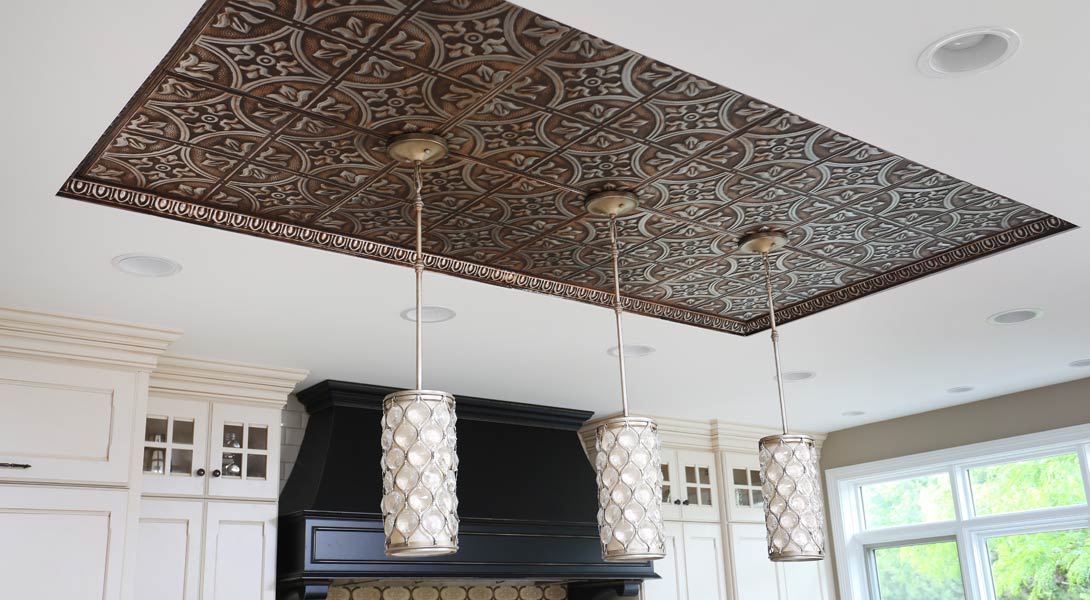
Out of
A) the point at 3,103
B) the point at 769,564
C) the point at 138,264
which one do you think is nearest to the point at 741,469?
the point at 769,564

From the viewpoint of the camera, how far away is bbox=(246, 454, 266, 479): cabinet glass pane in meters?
4.21

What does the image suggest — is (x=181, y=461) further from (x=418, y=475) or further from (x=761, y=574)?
(x=761, y=574)

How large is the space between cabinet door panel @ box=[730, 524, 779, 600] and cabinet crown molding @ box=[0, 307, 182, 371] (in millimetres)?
3513

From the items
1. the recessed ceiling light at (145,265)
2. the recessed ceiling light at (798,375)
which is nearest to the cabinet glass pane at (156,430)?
the recessed ceiling light at (145,265)

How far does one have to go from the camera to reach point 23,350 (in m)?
3.44

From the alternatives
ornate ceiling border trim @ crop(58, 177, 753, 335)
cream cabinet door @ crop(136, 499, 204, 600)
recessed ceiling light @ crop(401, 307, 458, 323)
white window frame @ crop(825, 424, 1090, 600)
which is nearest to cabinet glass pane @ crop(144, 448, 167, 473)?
cream cabinet door @ crop(136, 499, 204, 600)

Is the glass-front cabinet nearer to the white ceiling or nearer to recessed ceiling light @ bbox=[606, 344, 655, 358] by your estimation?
the white ceiling

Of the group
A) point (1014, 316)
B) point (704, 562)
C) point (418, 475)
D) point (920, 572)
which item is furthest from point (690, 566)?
point (418, 475)

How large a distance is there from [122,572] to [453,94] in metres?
2.20

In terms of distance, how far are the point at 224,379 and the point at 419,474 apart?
7.47 feet

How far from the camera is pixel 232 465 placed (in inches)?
165

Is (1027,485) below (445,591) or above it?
above

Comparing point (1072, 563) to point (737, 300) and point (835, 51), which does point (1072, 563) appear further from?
point (835, 51)

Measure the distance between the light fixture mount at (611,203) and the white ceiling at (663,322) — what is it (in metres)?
0.67
